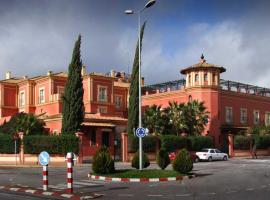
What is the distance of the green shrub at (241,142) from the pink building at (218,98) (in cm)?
271

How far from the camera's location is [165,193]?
18.2 meters

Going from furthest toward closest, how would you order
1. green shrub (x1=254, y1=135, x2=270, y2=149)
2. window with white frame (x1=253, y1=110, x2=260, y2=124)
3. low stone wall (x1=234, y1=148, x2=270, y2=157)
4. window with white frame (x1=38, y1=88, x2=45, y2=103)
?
window with white frame (x1=253, y1=110, x2=260, y2=124), window with white frame (x1=38, y1=88, x2=45, y2=103), green shrub (x1=254, y1=135, x2=270, y2=149), low stone wall (x1=234, y1=148, x2=270, y2=157)

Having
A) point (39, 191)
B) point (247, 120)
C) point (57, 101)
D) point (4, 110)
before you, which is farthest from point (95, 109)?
point (39, 191)

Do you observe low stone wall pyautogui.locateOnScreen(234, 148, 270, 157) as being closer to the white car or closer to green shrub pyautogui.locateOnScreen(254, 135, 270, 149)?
green shrub pyautogui.locateOnScreen(254, 135, 270, 149)

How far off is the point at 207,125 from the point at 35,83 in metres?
24.9

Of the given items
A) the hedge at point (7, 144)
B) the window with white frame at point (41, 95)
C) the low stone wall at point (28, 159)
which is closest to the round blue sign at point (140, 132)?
the low stone wall at point (28, 159)

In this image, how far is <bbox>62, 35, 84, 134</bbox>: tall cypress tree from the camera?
47156 mm

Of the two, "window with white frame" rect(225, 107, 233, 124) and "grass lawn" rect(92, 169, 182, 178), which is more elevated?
"window with white frame" rect(225, 107, 233, 124)

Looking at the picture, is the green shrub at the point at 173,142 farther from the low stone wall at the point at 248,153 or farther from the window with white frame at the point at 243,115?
the window with white frame at the point at 243,115

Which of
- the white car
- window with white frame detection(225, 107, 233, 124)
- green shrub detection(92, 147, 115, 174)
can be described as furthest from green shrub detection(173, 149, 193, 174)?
window with white frame detection(225, 107, 233, 124)

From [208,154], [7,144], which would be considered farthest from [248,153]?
[7,144]

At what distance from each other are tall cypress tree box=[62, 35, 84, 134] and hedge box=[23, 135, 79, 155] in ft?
8.87

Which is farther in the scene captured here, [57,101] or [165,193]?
[57,101]

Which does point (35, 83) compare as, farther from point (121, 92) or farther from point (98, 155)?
point (98, 155)
